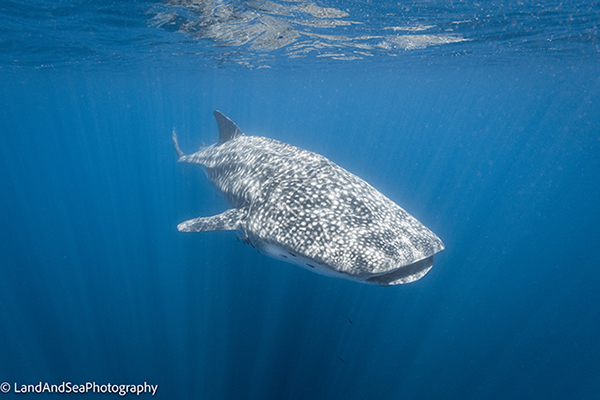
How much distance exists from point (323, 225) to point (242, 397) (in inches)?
297

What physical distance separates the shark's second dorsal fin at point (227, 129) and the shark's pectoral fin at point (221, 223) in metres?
4.05

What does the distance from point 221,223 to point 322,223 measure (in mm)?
2075

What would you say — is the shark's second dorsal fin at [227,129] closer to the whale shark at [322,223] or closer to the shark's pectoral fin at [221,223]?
the whale shark at [322,223]


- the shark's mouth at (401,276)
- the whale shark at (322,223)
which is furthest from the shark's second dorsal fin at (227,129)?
the shark's mouth at (401,276)

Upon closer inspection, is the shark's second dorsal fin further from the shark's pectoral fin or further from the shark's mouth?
the shark's mouth

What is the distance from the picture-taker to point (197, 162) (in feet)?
29.9

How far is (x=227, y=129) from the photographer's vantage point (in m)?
9.00

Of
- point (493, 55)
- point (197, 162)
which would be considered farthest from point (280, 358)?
point (493, 55)

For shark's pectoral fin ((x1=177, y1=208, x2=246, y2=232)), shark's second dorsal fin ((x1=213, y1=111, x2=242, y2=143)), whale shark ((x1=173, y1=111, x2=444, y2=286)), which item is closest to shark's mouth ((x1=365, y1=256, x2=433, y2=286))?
whale shark ((x1=173, y1=111, x2=444, y2=286))

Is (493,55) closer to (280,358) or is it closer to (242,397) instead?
(280,358)

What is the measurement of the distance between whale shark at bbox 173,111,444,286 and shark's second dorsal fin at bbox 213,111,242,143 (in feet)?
9.50

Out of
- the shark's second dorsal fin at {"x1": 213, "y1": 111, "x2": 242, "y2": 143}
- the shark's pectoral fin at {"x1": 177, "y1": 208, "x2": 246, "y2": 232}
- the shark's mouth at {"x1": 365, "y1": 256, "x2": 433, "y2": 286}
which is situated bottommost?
the shark's pectoral fin at {"x1": 177, "y1": 208, "x2": 246, "y2": 232}

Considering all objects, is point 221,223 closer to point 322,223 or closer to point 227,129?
point 322,223

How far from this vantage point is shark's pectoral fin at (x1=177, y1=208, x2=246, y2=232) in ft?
16.5
